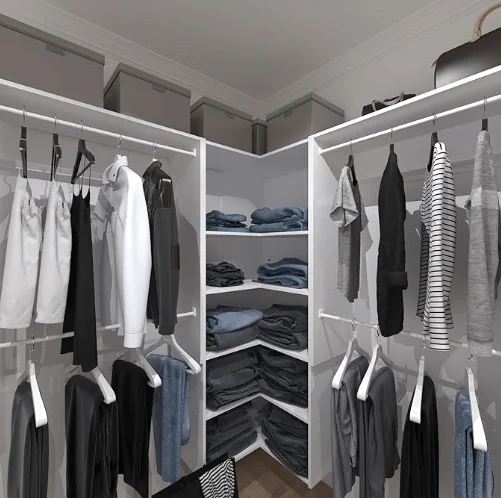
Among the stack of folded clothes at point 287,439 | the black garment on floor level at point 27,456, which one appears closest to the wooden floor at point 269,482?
the stack of folded clothes at point 287,439

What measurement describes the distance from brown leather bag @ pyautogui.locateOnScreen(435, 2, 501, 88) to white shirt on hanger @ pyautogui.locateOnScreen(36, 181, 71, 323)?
1.52m

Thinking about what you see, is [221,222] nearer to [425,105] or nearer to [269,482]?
[425,105]

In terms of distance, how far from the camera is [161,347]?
179cm

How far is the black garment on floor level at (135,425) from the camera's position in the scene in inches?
52.1

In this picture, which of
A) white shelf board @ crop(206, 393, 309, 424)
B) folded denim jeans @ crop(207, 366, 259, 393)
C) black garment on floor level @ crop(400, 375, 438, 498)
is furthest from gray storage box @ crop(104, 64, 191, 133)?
black garment on floor level @ crop(400, 375, 438, 498)

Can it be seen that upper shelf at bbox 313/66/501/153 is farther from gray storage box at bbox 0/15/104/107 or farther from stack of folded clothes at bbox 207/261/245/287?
gray storage box at bbox 0/15/104/107

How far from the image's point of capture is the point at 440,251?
1031 mm

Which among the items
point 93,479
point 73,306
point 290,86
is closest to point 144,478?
point 93,479

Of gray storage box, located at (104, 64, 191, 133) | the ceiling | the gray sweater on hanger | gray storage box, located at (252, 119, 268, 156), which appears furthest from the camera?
gray storage box, located at (252, 119, 268, 156)

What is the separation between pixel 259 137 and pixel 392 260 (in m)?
1.19

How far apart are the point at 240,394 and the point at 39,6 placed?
91.5 inches

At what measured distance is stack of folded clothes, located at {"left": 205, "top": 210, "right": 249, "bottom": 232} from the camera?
5.77 ft

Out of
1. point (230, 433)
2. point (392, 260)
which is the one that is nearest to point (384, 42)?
point (392, 260)

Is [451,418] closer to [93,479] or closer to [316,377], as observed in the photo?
[316,377]
